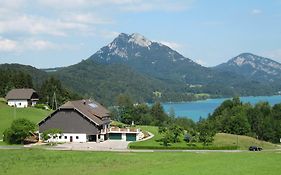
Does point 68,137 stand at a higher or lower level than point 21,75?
lower

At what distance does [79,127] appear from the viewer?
8400 cm

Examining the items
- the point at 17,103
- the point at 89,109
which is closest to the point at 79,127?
the point at 89,109

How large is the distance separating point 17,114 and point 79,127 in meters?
25.0

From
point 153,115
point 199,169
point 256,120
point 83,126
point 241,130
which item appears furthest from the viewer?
point 153,115

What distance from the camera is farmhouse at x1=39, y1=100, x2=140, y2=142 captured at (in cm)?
8406

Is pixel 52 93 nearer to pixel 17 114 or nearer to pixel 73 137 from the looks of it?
pixel 17 114

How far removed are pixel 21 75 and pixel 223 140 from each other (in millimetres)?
82975

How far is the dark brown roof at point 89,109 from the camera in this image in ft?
280

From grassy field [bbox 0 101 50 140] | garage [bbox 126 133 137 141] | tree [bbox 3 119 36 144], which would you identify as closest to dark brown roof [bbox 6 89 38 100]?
grassy field [bbox 0 101 50 140]

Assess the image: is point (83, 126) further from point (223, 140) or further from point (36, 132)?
point (223, 140)

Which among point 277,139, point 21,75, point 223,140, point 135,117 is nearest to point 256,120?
point 277,139

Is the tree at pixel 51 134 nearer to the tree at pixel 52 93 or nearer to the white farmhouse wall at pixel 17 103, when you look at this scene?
the white farmhouse wall at pixel 17 103

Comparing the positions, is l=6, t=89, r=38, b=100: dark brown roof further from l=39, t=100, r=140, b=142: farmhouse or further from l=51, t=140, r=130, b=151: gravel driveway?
l=51, t=140, r=130, b=151: gravel driveway

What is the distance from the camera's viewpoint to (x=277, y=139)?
12225cm
